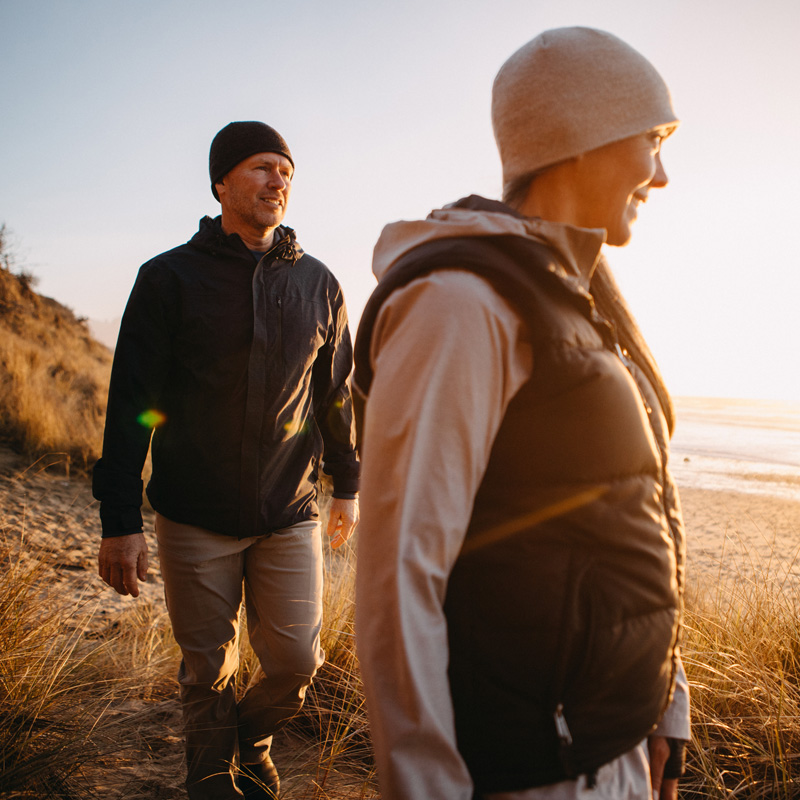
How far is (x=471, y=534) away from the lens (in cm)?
97

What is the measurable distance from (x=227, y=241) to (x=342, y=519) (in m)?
1.45

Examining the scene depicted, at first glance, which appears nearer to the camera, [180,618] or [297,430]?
[180,618]

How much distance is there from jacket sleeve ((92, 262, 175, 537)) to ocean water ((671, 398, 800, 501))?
43.5ft

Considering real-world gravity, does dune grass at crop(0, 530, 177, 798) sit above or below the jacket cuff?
below

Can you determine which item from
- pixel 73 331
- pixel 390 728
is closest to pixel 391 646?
pixel 390 728

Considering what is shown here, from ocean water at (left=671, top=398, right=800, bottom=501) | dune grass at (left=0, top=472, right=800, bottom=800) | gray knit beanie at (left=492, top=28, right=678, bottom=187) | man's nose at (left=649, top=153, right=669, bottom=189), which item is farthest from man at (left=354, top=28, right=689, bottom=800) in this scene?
ocean water at (left=671, top=398, right=800, bottom=501)

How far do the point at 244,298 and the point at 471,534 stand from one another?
179 centimetres

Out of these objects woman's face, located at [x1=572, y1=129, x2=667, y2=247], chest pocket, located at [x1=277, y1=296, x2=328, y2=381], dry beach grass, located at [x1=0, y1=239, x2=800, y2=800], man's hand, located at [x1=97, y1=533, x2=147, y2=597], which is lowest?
dry beach grass, located at [x1=0, y1=239, x2=800, y2=800]

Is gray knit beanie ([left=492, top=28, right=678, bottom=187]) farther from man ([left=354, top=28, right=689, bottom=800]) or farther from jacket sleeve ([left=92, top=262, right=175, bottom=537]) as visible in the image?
jacket sleeve ([left=92, top=262, right=175, bottom=537])

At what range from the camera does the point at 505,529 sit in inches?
37.4

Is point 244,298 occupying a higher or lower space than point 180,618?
higher

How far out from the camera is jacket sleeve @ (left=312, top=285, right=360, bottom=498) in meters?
2.85

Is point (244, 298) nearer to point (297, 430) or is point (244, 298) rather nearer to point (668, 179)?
point (297, 430)

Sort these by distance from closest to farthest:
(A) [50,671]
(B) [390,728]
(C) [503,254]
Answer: (B) [390,728] < (C) [503,254] < (A) [50,671]
